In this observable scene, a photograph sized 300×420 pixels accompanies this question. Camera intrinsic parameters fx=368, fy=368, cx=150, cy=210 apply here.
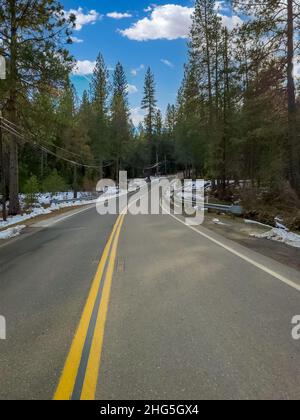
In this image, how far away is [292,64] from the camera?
17.2 metres

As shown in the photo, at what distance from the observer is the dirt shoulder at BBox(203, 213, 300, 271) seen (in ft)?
27.4

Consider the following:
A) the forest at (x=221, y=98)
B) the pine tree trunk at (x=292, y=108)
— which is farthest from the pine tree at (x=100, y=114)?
the pine tree trunk at (x=292, y=108)

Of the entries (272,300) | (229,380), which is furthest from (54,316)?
(272,300)

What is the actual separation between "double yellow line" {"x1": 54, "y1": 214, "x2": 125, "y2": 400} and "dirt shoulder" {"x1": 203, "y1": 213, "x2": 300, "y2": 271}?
4.04 m

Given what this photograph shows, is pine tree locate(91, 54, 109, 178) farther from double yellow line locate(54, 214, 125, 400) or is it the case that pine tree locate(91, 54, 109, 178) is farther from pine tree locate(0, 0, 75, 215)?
double yellow line locate(54, 214, 125, 400)

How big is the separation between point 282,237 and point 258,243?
1.22m

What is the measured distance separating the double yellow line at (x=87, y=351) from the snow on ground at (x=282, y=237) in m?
6.09

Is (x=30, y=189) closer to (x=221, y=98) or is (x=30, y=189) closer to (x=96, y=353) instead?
(x=221, y=98)

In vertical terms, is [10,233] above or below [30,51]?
below

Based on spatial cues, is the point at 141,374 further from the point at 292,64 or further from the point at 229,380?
the point at 292,64

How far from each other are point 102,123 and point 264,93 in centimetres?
4364

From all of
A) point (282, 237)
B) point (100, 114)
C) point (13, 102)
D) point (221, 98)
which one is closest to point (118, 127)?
point (100, 114)

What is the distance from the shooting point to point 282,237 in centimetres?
1121

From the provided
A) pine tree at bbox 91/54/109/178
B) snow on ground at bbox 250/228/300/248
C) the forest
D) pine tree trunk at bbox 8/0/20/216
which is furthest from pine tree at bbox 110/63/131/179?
snow on ground at bbox 250/228/300/248
